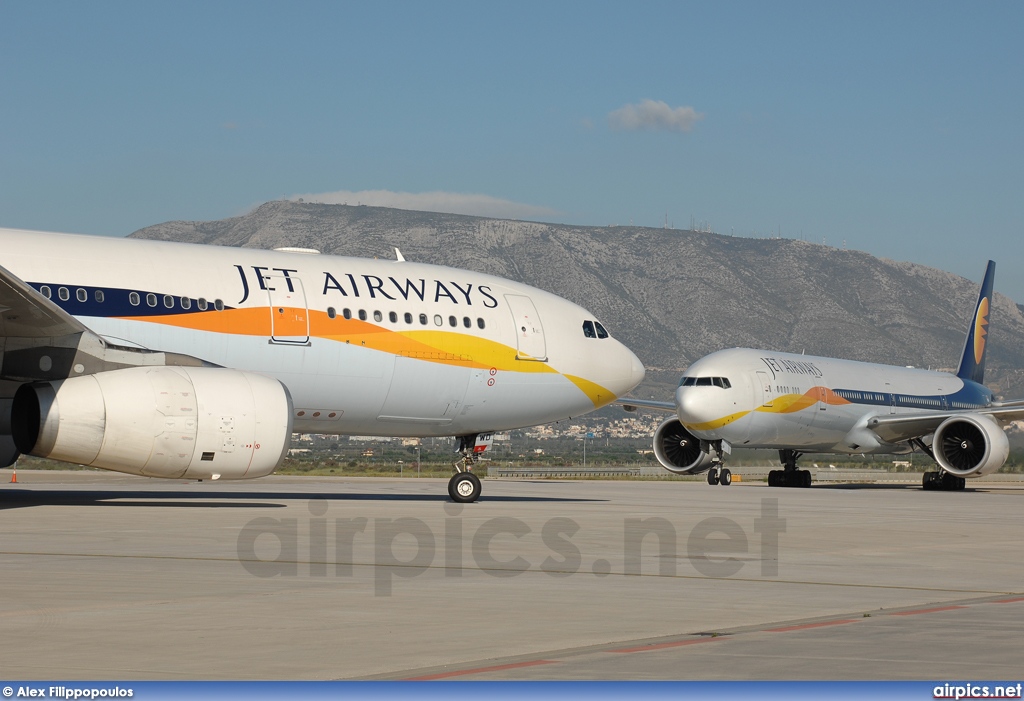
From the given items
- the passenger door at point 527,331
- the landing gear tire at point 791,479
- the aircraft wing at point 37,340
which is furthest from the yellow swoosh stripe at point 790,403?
the aircraft wing at point 37,340

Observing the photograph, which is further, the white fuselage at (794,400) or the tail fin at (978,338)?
the tail fin at (978,338)

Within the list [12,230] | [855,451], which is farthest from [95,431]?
[855,451]

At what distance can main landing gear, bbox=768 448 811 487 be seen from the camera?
142 ft

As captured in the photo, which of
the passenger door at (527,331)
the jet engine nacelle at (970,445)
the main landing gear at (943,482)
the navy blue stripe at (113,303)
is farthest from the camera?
the main landing gear at (943,482)

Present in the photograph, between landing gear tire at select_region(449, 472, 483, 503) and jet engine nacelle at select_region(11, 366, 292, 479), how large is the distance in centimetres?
499

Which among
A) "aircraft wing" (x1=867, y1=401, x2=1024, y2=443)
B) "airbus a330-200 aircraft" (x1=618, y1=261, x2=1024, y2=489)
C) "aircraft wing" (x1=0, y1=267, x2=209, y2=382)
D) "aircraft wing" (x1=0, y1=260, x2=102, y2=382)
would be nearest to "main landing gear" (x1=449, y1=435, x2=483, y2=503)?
"aircraft wing" (x1=0, y1=267, x2=209, y2=382)

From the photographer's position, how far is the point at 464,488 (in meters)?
21.2

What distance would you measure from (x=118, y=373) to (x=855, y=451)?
32.6m

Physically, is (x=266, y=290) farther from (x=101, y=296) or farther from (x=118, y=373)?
(x=118, y=373)

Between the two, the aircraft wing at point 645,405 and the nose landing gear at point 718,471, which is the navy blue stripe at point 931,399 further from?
the aircraft wing at point 645,405

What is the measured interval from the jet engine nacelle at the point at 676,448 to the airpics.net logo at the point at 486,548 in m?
24.4

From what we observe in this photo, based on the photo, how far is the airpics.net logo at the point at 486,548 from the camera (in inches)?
444

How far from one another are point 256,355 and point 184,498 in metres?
4.80

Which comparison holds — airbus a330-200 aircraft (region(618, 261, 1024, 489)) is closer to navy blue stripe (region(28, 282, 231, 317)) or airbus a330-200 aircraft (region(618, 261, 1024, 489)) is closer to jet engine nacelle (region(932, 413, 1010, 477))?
jet engine nacelle (region(932, 413, 1010, 477))
